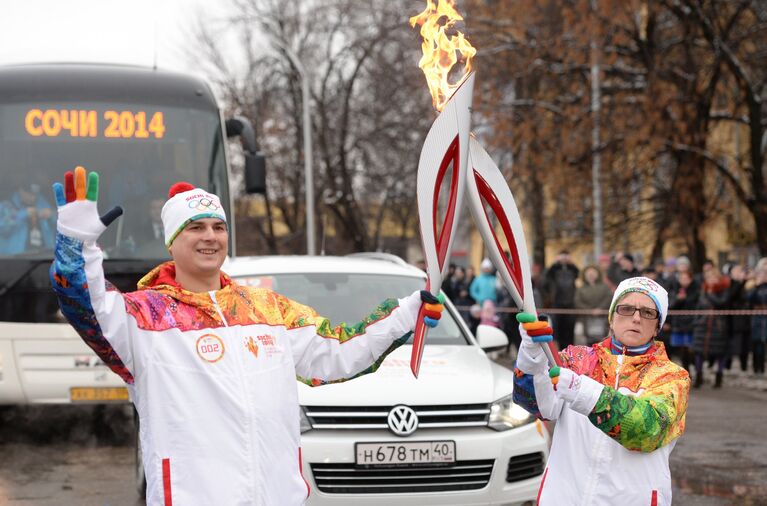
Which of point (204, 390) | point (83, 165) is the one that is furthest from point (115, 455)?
point (204, 390)

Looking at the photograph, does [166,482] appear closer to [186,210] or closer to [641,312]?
[186,210]

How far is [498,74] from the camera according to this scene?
19.9 m

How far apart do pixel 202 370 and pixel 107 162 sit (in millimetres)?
6228

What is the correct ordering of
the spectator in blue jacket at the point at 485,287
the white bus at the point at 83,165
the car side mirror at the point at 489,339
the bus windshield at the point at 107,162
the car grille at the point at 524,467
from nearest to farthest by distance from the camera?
the car grille at the point at 524,467 < the car side mirror at the point at 489,339 < the white bus at the point at 83,165 < the bus windshield at the point at 107,162 < the spectator in blue jacket at the point at 485,287

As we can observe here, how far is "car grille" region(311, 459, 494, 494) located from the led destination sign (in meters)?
4.72

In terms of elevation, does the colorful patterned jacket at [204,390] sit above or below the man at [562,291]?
above

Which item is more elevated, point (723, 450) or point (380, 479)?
point (380, 479)

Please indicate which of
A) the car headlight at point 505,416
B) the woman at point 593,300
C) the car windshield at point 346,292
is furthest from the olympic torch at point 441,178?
the woman at point 593,300

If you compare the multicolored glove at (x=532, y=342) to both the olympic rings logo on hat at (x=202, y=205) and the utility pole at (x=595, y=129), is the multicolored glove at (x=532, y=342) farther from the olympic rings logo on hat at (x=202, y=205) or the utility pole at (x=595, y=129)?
the utility pole at (x=595, y=129)

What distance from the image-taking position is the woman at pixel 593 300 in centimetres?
1369

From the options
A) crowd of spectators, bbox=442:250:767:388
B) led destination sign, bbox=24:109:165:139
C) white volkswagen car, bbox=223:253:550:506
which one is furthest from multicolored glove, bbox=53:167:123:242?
crowd of spectators, bbox=442:250:767:388

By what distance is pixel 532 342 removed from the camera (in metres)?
3.10

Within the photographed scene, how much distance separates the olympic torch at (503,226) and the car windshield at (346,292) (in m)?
3.17

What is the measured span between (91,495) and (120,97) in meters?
3.79
